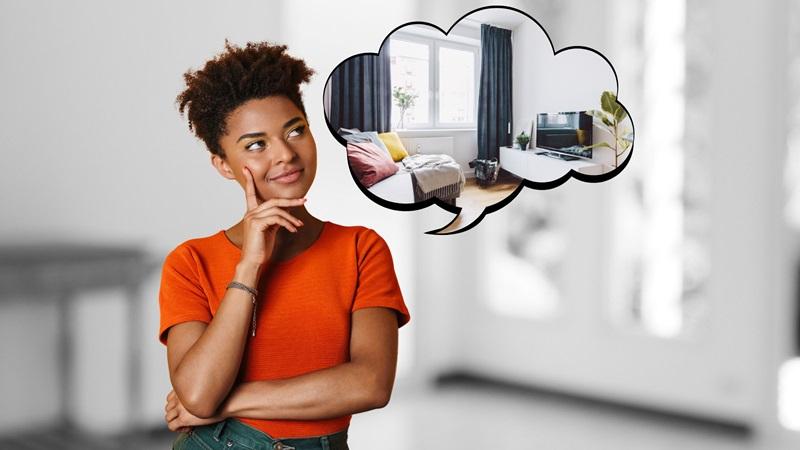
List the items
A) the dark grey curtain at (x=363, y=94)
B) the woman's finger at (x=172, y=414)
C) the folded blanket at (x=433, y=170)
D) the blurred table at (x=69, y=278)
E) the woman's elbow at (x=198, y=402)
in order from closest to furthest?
the woman's elbow at (x=198, y=402), the woman's finger at (x=172, y=414), the blurred table at (x=69, y=278), the dark grey curtain at (x=363, y=94), the folded blanket at (x=433, y=170)

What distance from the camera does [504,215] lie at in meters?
3.78

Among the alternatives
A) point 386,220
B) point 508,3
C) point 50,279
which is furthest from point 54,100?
point 508,3

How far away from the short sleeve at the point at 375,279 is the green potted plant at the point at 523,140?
155 cm

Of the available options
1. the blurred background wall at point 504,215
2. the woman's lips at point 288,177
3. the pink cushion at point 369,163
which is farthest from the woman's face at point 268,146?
the pink cushion at point 369,163

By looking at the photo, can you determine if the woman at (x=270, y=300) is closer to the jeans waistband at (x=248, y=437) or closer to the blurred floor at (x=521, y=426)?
the jeans waistband at (x=248, y=437)

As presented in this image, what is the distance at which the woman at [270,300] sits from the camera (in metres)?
1.38

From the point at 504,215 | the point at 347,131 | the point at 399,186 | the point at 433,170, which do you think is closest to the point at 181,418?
the point at 347,131

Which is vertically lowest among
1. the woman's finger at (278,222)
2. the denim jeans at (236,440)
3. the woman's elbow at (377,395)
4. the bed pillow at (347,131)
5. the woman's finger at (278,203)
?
the denim jeans at (236,440)

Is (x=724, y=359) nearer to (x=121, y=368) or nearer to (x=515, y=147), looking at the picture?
(x=515, y=147)

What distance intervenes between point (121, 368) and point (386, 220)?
4.16 feet

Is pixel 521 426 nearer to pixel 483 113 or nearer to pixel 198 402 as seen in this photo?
pixel 483 113

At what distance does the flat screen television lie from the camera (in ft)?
9.71

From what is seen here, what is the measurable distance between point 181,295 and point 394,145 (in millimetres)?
1380

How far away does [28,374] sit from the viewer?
6.54 ft
